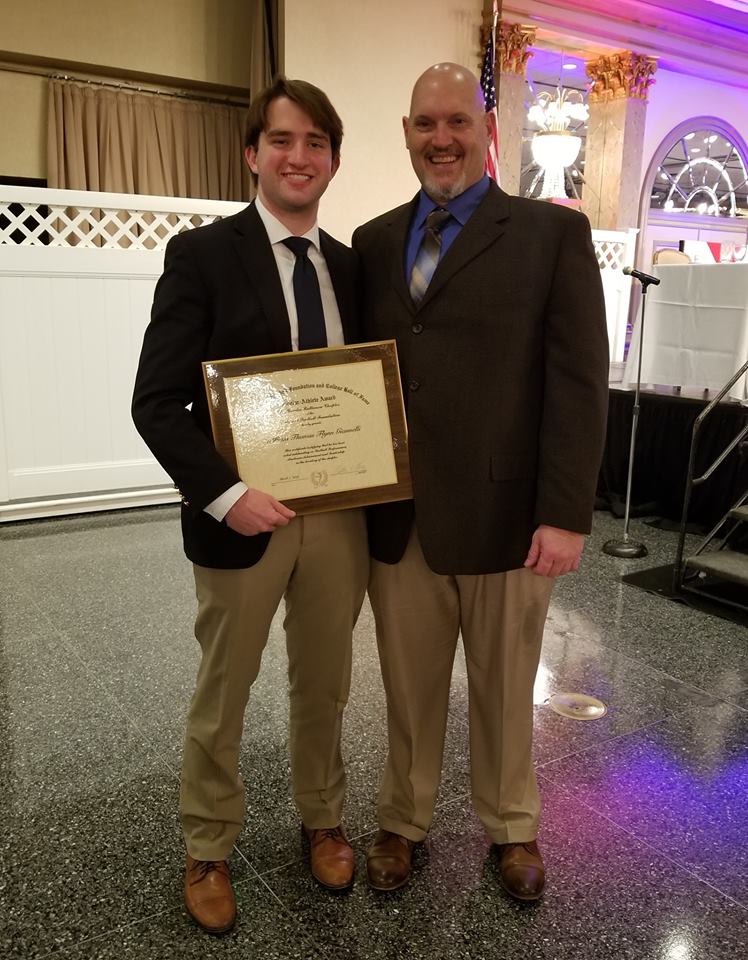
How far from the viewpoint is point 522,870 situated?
1690 millimetres

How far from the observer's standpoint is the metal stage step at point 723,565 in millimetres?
3357

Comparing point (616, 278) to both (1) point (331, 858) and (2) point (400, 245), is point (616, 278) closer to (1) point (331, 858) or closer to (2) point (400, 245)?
(2) point (400, 245)

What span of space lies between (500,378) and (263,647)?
704 mm

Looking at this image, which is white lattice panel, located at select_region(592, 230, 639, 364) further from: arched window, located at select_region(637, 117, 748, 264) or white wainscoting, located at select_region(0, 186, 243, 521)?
white wainscoting, located at select_region(0, 186, 243, 521)

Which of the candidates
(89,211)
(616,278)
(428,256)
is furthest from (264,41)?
(428,256)

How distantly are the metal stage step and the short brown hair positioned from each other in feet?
8.68

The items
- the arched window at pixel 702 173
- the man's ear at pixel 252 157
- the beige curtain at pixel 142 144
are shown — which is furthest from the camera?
the arched window at pixel 702 173

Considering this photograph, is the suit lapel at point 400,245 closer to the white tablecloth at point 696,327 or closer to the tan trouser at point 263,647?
Result: the tan trouser at point 263,647

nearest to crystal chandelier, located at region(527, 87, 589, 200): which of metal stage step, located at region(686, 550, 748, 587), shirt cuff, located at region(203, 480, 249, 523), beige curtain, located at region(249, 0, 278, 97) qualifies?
beige curtain, located at region(249, 0, 278, 97)

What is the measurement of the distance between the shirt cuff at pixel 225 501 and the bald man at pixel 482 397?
33 centimetres

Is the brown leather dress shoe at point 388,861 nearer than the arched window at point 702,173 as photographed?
Yes

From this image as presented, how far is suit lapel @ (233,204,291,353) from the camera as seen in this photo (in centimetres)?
145

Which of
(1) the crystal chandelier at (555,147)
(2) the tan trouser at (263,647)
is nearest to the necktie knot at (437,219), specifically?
(2) the tan trouser at (263,647)

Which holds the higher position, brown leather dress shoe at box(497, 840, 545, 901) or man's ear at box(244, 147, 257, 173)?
man's ear at box(244, 147, 257, 173)
